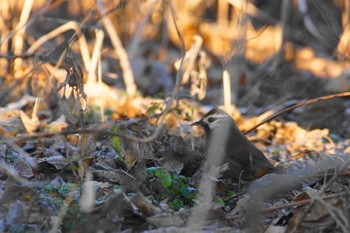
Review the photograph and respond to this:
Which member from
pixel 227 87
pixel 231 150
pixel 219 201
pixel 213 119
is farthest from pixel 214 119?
pixel 219 201

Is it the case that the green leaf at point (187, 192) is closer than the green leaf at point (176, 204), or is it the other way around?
the green leaf at point (176, 204)

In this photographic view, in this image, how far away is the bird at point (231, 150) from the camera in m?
5.64

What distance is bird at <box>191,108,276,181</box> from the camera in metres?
5.64

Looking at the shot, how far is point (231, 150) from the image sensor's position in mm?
6031

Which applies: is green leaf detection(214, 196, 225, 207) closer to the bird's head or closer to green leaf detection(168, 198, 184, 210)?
green leaf detection(168, 198, 184, 210)

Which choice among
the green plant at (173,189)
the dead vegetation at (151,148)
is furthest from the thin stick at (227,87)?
the green plant at (173,189)

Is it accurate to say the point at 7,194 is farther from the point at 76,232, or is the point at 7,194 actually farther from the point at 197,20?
the point at 197,20

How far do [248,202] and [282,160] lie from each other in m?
2.46

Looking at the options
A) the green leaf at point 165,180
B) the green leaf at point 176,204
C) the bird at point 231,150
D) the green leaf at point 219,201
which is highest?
the green leaf at point 165,180

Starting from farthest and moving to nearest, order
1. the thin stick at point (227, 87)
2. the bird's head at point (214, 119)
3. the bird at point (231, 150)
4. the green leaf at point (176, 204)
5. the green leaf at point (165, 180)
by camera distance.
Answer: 1. the thin stick at point (227, 87)
2. the bird's head at point (214, 119)
3. the bird at point (231, 150)
4. the green leaf at point (165, 180)
5. the green leaf at point (176, 204)

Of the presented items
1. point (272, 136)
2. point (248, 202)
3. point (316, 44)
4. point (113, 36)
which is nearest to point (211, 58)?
point (316, 44)

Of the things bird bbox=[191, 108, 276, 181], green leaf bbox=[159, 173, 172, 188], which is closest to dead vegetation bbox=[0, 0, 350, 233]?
green leaf bbox=[159, 173, 172, 188]

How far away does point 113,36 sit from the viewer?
28.3 feet

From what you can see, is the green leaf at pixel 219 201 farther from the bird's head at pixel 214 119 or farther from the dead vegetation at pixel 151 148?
the bird's head at pixel 214 119
